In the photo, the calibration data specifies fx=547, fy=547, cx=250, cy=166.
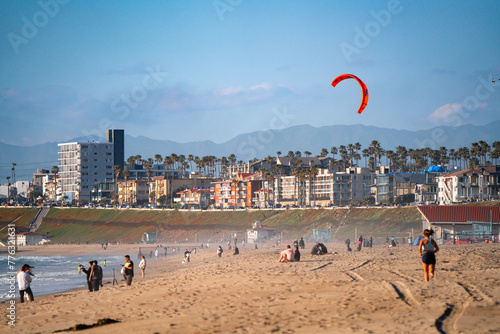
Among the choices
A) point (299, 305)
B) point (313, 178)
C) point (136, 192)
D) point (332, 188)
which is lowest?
point (299, 305)

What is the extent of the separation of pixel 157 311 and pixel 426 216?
39.0 metres

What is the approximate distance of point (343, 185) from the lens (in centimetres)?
12531

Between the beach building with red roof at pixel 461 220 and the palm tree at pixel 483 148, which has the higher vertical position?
the palm tree at pixel 483 148

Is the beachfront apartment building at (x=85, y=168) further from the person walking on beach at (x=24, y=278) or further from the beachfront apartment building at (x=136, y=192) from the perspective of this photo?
the person walking on beach at (x=24, y=278)

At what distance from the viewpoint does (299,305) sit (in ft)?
42.9

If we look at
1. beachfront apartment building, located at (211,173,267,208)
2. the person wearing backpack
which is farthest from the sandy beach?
beachfront apartment building, located at (211,173,267,208)

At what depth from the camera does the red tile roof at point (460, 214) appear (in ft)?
156

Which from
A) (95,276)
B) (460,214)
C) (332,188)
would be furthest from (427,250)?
(332,188)

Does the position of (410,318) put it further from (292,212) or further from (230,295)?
(292,212)

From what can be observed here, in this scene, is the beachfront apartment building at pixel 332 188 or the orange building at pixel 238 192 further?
the orange building at pixel 238 192

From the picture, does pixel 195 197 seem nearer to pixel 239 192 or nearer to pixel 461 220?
pixel 239 192

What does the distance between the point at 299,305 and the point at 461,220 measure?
38.5 meters

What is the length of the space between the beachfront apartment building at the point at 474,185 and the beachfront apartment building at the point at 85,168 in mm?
131289

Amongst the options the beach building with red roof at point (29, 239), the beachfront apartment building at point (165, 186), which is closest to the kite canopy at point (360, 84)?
the beach building with red roof at point (29, 239)
